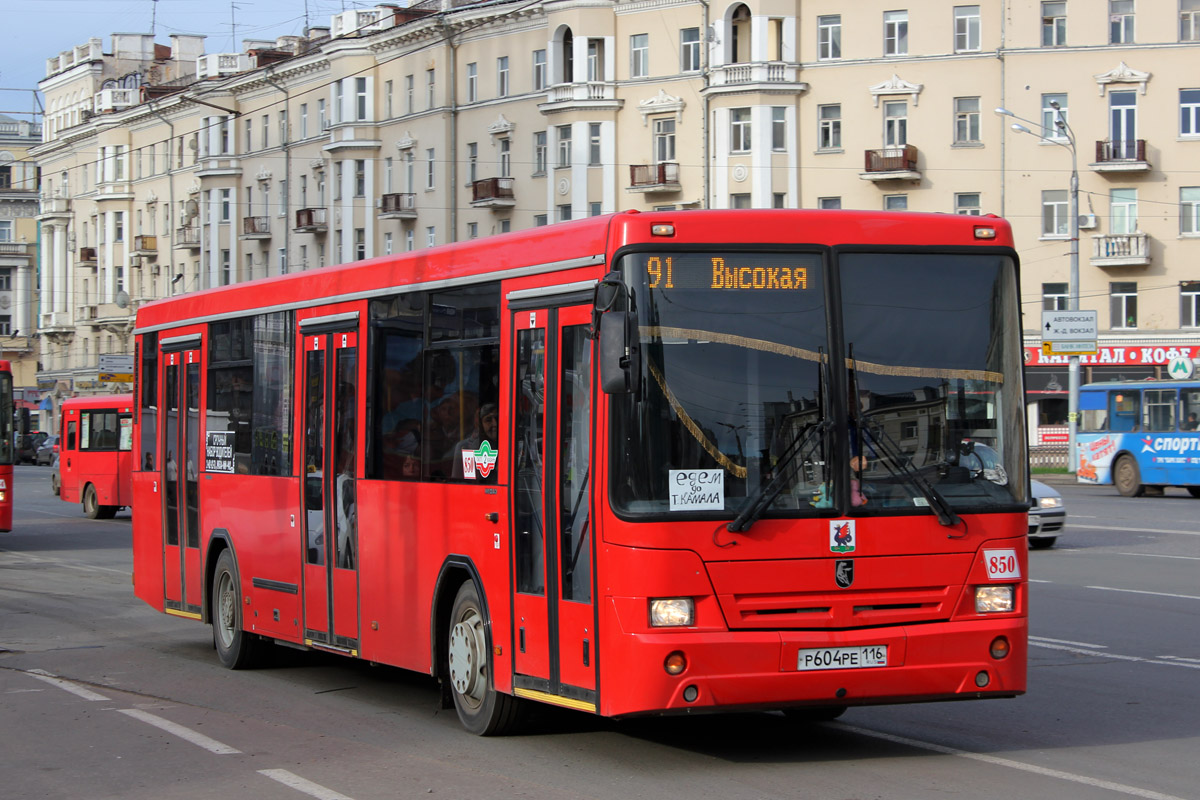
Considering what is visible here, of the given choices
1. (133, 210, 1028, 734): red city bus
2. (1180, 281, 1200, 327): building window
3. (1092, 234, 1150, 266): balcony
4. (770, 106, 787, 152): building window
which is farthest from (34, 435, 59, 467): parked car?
(133, 210, 1028, 734): red city bus

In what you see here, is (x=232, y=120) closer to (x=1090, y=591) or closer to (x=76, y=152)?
(x=76, y=152)

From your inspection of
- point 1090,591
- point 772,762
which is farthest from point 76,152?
point 772,762

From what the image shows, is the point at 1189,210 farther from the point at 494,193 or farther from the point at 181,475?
the point at 181,475

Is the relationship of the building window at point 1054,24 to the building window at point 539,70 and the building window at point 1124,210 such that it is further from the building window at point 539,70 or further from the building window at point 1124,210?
the building window at point 539,70

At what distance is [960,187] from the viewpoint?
5681 centimetres

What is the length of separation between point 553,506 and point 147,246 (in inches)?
3357

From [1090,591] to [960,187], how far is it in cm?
4170

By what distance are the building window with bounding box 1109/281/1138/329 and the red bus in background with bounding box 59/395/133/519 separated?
33489 millimetres

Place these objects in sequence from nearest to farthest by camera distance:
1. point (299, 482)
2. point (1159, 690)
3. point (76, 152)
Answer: point (1159, 690) → point (299, 482) → point (76, 152)

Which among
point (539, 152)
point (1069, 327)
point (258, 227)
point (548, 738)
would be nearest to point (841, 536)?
point (548, 738)

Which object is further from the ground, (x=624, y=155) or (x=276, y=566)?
(x=624, y=155)

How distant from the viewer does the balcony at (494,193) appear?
63844 millimetres

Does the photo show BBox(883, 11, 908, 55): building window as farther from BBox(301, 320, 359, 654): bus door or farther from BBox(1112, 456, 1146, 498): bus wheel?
BBox(301, 320, 359, 654): bus door

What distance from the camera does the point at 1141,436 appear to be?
37.4m
